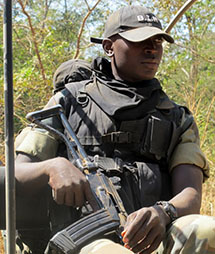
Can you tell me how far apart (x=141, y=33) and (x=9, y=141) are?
1249 millimetres

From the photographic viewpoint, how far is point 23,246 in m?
2.56

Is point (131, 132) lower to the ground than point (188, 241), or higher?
higher

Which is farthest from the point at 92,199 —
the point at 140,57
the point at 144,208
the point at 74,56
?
the point at 74,56

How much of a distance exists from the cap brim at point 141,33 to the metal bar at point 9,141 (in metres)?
1.11

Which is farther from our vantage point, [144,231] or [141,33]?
[141,33]

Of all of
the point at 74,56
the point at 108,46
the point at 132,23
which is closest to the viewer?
the point at 132,23

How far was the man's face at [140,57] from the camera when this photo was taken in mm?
2570

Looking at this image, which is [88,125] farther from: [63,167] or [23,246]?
[23,246]

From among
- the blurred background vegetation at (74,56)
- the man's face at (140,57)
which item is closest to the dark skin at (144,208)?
the man's face at (140,57)

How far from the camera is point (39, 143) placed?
2.49m

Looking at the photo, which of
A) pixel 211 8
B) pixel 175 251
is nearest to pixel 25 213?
pixel 175 251

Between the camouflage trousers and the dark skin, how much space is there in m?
0.08

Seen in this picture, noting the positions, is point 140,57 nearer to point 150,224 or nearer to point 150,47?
point 150,47

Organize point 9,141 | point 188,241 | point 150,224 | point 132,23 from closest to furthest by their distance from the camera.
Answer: point 9,141 → point 188,241 → point 150,224 → point 132,23
